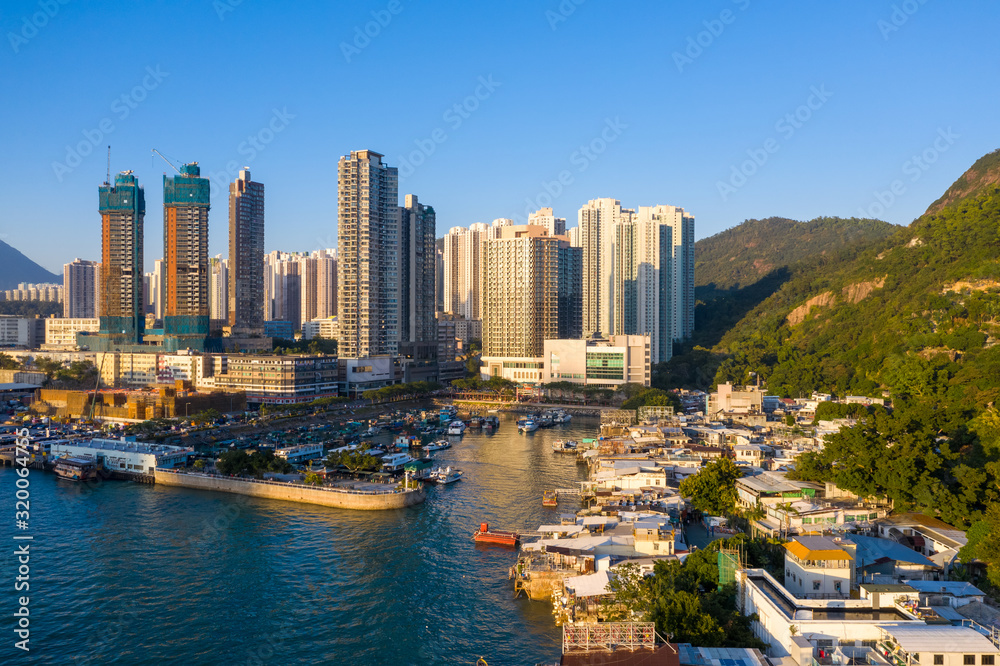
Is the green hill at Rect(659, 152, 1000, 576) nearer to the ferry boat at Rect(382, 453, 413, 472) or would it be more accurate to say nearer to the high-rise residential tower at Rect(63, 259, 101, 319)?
the ferry boat at Rect(382, 453, 413, 472)

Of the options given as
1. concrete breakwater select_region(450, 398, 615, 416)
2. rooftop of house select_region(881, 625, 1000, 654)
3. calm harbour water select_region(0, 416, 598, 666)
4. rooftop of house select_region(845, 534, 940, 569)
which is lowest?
calm harbour water select_region(0, 416, 598, 666)

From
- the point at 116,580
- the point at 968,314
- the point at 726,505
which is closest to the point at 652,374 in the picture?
the point at 968,314

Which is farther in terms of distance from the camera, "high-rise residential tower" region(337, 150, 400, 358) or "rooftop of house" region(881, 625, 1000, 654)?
"high-rise residential tower" region(337, 150, 400, 358)

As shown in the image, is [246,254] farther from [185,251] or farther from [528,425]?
[528,425]

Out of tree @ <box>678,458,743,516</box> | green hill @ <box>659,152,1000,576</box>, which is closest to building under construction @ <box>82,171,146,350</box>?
green hill @ <box>659,152,1000,576</box>

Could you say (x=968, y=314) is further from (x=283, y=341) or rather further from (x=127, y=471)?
(x=283, y=341)

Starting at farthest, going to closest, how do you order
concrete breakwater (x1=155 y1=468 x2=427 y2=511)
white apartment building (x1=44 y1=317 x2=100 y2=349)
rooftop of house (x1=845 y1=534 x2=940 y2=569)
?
white apartment building (x1=44 y1=317 x2=100 y2=349) < concrete breakwater (x1=155 y1=468 x2=427 y2=511) < rooftop of house (x1=845 y1=534 x2=940 y2=569)

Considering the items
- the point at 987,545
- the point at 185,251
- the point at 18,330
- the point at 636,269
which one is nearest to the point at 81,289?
the point at 18,330

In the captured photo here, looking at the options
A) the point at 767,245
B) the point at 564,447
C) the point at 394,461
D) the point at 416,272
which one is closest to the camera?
the point at 394,461
